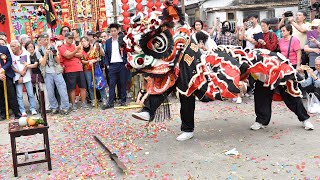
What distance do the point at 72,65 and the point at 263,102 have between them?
3684 mm

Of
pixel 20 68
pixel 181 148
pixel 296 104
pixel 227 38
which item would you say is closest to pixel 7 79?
pixel 20 68

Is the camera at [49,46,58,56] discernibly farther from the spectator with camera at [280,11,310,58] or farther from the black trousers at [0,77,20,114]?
the spectator with camera at [280,11,310,58]

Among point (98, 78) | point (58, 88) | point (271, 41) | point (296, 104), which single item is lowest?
point (296, 104)

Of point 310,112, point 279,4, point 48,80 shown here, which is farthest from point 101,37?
point 279,4

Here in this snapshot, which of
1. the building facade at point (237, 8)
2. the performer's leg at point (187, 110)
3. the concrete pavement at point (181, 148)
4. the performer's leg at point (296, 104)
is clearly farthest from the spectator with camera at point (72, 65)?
the building facade at point (237, 8)

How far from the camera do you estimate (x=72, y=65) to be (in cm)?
738

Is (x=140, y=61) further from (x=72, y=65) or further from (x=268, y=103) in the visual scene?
(x=72, y=65)

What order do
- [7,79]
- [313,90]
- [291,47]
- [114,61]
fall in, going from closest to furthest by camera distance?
1. [313,90]
2. [291,47]
3. [7,79]
4. [114,61]

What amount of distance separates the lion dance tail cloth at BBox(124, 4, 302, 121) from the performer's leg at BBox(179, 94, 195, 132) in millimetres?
136

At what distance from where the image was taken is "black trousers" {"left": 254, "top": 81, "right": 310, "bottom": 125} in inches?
207

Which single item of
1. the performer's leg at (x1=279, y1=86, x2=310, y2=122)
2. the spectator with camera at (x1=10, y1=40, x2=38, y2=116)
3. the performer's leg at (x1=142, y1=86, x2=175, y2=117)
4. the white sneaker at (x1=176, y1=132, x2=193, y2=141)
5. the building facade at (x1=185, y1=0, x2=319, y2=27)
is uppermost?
the building facade at (x1=185, y1=0, x2=319, y2=27)

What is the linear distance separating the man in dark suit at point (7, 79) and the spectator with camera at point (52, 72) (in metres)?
0.53

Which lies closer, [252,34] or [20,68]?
[20,68]

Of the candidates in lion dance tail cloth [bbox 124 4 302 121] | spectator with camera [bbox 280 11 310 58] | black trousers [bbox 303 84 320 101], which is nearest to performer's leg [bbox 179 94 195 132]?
lion dance tail cloth [bbox 124 4 302 121]
